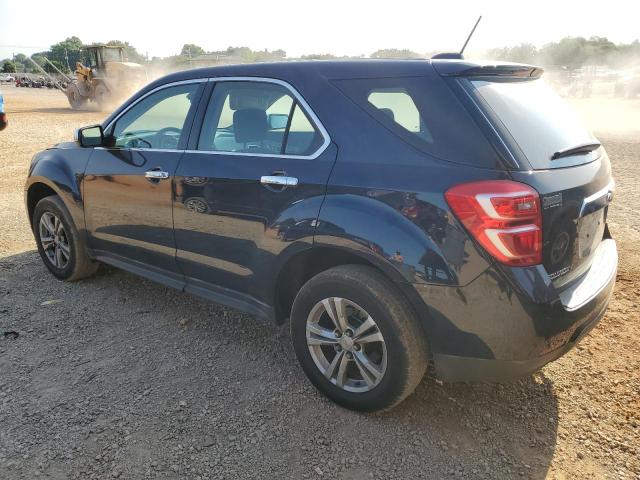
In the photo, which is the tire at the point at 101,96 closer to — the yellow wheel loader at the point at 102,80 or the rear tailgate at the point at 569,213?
the yellow wheel loader at the point at 102,80

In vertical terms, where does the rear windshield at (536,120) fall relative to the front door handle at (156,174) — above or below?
above

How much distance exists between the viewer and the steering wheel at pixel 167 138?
11.4ft

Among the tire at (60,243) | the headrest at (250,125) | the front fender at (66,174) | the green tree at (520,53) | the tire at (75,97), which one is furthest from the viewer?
the green tree at (520,53)

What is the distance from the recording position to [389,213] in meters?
2.43

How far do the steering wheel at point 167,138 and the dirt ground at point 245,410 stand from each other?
4.16 feet

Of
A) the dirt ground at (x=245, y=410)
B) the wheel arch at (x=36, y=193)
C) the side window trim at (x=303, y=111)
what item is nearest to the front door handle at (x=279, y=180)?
the side window trim at (x=303, y=111)

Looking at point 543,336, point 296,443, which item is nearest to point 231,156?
point 296,443

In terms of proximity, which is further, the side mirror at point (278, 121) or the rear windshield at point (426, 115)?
the side mirror at point (278, 121)

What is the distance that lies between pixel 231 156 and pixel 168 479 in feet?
5.66

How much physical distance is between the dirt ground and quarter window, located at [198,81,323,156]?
4.36 feet

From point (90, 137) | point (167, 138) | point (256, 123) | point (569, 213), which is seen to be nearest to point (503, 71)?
point (569, 213)

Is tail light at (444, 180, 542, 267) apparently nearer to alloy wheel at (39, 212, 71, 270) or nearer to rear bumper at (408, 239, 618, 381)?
rear bumper at (408, 239, 618, 381)

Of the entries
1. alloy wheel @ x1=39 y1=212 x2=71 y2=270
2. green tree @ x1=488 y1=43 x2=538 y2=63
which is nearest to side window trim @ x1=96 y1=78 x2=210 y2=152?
alloy wheel @ x1=39 y1=212 x2=71 y2=270

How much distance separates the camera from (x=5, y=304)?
413cm
